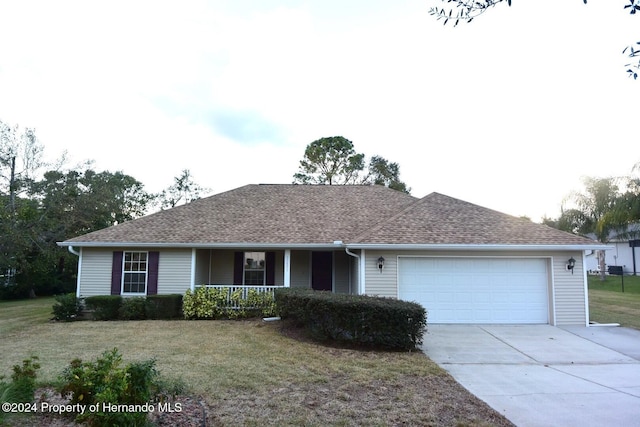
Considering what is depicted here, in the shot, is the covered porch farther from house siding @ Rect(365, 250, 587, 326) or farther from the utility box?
the utility box

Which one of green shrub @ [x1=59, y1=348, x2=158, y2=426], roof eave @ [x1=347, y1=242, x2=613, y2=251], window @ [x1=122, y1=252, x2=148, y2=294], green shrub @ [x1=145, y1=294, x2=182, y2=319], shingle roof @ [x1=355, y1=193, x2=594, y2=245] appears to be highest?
shingle roof @ [x1=355, y1=193, x2=594, y2=245]

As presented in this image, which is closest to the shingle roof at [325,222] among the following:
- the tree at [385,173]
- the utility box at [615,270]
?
the tree at [385,173]

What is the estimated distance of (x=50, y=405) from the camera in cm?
456

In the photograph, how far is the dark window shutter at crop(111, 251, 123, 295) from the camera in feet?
43.0

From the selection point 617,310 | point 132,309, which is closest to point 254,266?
point 132,309

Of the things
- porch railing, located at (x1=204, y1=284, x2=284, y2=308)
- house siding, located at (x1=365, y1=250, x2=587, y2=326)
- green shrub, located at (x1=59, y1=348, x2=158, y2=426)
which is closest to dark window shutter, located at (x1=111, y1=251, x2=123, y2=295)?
porch railing, located at (x1=204, y1=284, x2=284, y2=308)

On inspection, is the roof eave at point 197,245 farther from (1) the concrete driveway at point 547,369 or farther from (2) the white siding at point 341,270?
(1) the concrete driveway at point 547,369

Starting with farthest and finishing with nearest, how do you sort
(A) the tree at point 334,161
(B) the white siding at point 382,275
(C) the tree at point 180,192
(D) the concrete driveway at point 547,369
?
(C) the tree at point 180,192 → (A) the tree at point 334,161 → (B) the white siding at point 382,275 → (D) the concrete driveway at point 547,369

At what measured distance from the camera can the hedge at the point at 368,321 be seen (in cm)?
801

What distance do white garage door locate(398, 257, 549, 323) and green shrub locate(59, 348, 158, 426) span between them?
852 centimetres

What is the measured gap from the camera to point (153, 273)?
13.1 meters

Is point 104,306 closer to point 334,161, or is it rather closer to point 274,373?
point 274,373

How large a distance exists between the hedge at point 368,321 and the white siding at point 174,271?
5.95m

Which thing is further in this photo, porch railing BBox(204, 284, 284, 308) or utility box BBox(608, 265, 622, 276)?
utility box BBox(608, 265, 622, 276)
